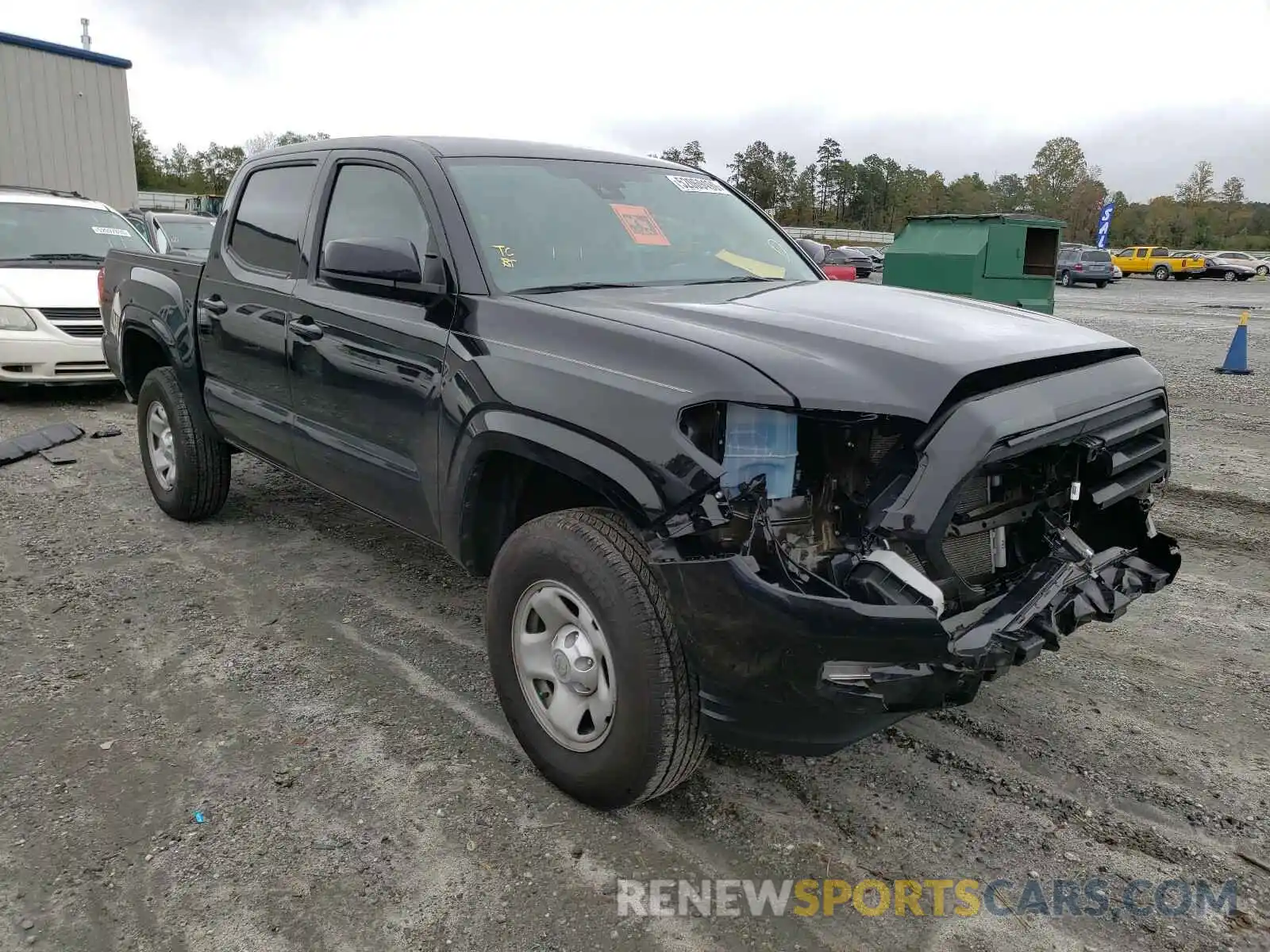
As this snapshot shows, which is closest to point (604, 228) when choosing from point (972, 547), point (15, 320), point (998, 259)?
point (972, 547)

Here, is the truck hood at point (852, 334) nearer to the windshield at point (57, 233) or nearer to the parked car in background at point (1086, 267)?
the windshield at point (57, 233)

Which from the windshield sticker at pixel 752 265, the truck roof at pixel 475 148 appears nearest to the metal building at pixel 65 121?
the truck roof at pixel 475 148

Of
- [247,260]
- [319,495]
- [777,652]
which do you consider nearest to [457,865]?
[777,652]

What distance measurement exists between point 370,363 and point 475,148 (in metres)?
0.92

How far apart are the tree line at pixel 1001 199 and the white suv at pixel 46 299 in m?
70.2

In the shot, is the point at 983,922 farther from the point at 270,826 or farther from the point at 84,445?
the point at 84,445

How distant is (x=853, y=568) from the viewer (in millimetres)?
2258

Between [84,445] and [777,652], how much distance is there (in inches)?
260

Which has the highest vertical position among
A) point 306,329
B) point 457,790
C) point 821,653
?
point 306,329

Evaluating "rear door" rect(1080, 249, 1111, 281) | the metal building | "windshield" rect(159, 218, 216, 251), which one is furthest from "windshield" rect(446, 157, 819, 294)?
"rear door" rect(1080, 249, 1111, 281)

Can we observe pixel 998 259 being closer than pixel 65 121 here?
Yes

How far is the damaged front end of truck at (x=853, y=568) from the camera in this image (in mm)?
2170

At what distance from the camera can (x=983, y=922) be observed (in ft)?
7.61

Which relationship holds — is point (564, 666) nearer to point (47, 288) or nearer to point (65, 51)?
point (47, 288)
